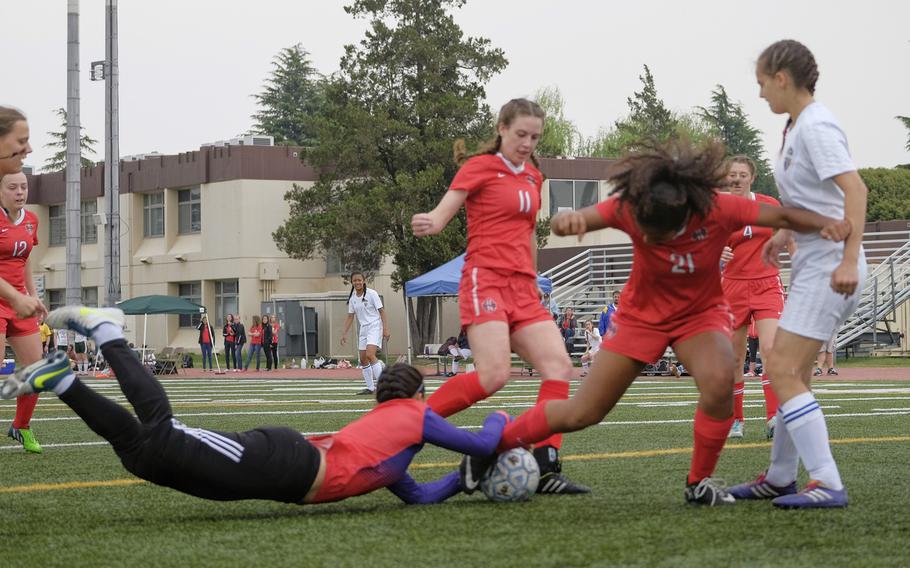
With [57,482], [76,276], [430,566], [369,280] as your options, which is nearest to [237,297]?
[369,280]

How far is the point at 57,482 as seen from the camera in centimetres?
779

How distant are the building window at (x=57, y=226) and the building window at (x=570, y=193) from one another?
23.1 meters

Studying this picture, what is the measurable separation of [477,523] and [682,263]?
1436 millimetres

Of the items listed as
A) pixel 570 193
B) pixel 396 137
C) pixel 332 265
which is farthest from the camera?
pixel 570 193

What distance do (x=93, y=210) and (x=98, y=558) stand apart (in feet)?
189

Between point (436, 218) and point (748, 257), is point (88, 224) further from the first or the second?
point (436, 218)

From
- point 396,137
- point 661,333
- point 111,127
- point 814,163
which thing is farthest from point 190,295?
point 814,163

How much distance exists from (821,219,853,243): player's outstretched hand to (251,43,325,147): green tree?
81186 millimetres

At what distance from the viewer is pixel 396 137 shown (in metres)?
46.9

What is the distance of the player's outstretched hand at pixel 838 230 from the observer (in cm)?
575

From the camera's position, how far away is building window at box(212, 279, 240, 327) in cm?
5491

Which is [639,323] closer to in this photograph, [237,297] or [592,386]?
[592,386]

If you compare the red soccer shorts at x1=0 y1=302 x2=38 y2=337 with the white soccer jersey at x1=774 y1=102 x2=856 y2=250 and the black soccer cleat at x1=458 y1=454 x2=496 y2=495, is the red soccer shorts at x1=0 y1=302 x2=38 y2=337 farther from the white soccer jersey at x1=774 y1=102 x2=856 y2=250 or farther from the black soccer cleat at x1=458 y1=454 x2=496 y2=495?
the white soccer jersey at x1=774 y1=102 x2=856 y2=250

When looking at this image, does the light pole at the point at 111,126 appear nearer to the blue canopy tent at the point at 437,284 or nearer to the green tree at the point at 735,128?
the blue canopy tent at the point at 437,284
